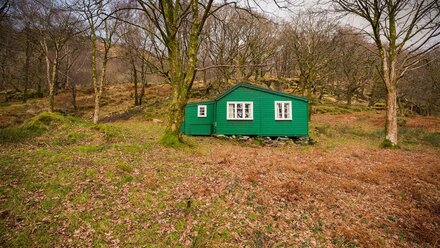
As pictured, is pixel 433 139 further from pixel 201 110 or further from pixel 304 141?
pixel 201 110

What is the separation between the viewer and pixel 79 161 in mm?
7293

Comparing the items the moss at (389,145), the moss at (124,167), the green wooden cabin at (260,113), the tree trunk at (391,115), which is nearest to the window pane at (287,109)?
the green wooden cabin at (260,113)

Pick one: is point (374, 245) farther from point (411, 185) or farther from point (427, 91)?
point (427, 91)

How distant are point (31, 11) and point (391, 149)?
3082cm

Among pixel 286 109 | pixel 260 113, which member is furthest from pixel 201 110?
pixel 286 109

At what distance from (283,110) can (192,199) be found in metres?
14.0

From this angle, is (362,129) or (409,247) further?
(362,129)

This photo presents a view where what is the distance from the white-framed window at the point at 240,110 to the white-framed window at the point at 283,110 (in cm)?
201

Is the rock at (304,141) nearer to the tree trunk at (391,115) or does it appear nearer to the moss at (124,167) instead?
the tree trunk at (391,115)

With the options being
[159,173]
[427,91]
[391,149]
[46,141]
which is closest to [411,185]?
[391,149]

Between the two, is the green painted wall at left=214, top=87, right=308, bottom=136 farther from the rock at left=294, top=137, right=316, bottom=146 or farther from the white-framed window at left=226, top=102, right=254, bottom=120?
the rock at left=294, top=137, right=316, bottom=146

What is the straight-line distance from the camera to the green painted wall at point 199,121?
20.2m

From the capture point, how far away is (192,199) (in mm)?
6301

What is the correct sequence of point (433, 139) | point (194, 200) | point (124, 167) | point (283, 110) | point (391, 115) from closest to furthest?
point (194, 200), point (124, 167), point (391, 115), point (283, 110), point (433, 139)
